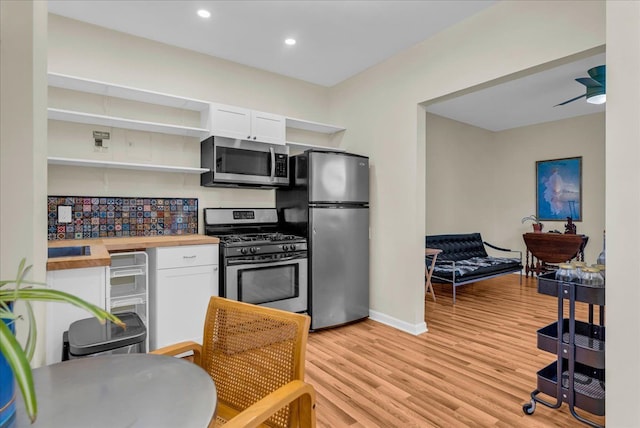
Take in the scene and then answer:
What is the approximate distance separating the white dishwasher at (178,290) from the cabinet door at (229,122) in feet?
3.64

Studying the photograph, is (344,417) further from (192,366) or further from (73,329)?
(73,329)

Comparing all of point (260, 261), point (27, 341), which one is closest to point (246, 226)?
point (260, 261)

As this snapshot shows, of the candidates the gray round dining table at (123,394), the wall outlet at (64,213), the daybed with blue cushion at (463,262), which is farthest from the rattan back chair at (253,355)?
the daybed with blue cushion at (463,262)

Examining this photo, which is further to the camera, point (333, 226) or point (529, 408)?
point (333, 226)

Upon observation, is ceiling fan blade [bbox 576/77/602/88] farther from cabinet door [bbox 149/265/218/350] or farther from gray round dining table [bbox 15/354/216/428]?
gray round dining table [bbox 15/354/216/428]

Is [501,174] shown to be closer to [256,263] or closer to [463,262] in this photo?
[463,262]

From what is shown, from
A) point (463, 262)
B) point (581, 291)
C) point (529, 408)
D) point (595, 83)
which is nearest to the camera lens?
point (581, 291)

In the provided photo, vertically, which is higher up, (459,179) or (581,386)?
(459,179)

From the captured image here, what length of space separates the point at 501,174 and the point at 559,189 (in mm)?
1039

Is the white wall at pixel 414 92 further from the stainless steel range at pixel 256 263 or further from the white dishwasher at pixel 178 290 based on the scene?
the white dishwasher at pixel 178 290

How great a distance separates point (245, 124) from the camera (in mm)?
3264

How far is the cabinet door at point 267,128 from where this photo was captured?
3.33 m

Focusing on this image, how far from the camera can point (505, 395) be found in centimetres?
212
